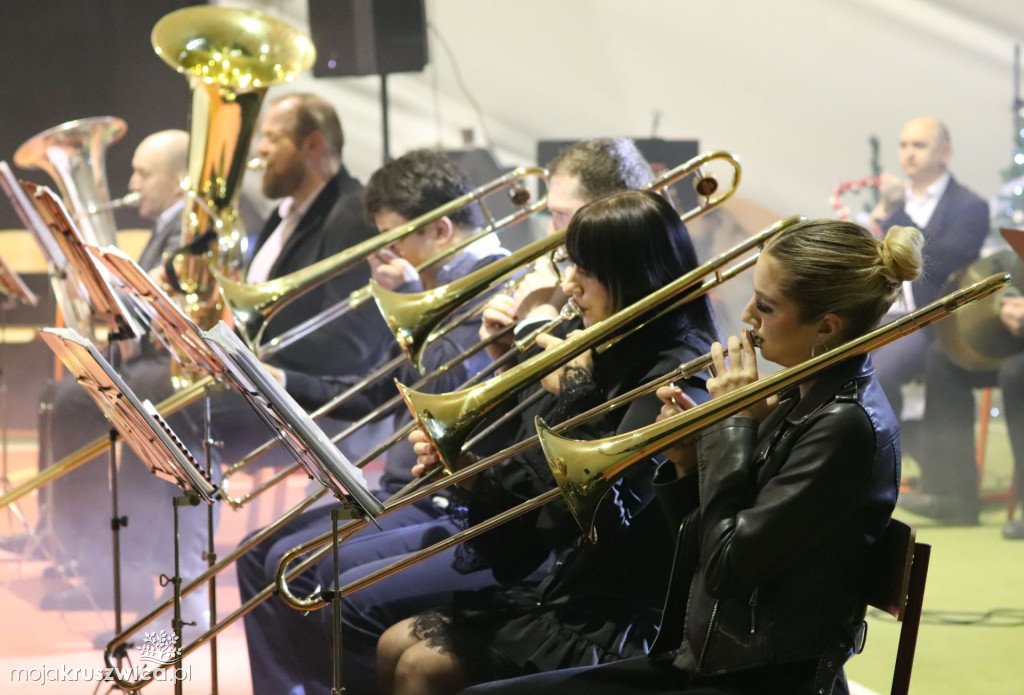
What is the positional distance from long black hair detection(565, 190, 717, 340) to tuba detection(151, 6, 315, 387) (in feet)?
5.60

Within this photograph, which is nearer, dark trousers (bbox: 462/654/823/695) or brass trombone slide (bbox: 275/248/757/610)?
dark trousers (bbox: 462/654/823/695)

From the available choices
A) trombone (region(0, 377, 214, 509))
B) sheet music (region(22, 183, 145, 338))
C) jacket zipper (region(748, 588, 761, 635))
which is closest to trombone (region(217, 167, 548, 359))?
trombone (region(0, 377, 214, 509))

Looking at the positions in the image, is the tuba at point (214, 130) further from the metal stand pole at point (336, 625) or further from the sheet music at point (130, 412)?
the metal stand pole at point (336, 625)

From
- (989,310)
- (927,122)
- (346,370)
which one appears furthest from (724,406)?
(927,122)

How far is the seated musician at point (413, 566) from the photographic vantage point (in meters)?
2.34

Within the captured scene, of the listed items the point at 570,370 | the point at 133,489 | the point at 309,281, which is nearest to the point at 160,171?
the point at 133,489

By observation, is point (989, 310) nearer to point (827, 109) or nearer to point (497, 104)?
point (827, 109)

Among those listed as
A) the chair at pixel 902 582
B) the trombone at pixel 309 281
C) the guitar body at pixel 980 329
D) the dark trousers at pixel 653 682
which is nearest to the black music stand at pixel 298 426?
the dark trousers at pixel 653 682

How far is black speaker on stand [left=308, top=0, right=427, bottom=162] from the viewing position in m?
4.78

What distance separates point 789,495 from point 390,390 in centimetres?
188

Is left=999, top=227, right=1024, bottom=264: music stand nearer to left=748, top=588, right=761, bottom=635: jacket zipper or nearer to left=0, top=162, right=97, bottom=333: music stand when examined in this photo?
left=748, top=588, right=761, bottom=635: jacket zipper

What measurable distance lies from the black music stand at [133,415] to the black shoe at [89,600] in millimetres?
2105

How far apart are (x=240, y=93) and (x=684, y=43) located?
2.45 m

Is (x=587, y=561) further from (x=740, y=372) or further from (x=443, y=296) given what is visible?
(x=443, y=296)
